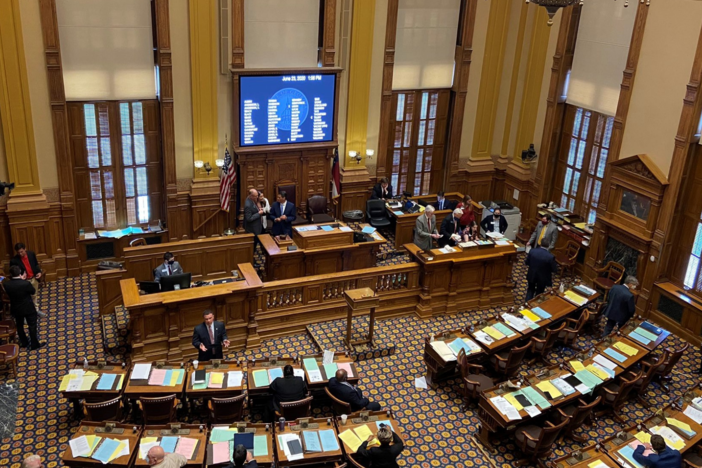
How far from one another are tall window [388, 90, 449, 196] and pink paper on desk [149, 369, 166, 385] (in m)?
8.84

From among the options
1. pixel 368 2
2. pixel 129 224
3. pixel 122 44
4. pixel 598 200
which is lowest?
pixel 129 224

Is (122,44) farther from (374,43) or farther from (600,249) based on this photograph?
(600,249)

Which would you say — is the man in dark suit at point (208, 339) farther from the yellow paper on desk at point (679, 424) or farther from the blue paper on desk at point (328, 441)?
the yellow paper on desk at point (679, 424)

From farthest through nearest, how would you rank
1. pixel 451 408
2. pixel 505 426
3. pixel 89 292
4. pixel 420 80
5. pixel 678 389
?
pixel 420 80 → pixel 89 292 → pixel 678 389 → pixel 451 408 → pixel 505 426

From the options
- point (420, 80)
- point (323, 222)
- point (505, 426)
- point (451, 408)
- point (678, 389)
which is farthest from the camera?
point (420, 80)

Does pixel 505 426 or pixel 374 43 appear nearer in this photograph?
pixel 505 426

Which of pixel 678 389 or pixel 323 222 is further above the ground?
pixel 323 222

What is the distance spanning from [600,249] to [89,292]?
10457 millimetres

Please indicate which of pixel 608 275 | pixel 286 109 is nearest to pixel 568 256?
pixel 608 275

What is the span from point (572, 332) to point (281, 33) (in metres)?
8.53

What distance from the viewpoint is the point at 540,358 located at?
11445 mm

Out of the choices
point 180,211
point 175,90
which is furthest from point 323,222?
point 175,90

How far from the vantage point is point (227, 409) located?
29.4 feet

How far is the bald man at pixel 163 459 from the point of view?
7266 mm
